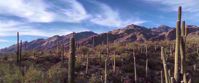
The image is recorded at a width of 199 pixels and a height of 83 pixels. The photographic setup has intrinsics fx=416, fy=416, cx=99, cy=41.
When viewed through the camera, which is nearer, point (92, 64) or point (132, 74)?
point (132, 74)

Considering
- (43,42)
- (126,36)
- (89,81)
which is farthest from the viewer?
(43,42)

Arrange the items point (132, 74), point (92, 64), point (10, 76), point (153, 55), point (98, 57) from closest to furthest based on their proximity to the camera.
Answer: point (10, 76) < point (132, 74) < point (92, 64) < point (98, 57) < point (153, 55)

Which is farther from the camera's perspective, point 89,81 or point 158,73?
point 158,73

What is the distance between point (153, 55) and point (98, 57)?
8501 mm

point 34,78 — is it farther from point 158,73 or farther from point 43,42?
point 43,42

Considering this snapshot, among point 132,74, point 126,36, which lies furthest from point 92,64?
point 126,36

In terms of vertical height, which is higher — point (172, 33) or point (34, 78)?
point (172, 33)

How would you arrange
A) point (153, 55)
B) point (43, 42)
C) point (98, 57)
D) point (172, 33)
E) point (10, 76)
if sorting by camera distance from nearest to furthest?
point (10, 76)
point (98, 57)
point (153, 55)
point (172, 33)
point (43, 42)

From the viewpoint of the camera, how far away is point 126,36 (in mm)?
128625

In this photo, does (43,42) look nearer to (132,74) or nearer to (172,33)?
(172,33)

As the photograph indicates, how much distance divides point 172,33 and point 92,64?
74971 millimetres

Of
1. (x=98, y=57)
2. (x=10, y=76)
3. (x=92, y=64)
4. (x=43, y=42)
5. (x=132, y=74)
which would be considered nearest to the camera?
(x=10, y=76)

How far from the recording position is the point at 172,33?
4653 inches

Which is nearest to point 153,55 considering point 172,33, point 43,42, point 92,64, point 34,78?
point 92,64
